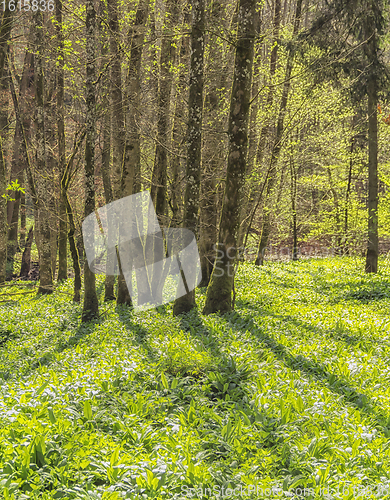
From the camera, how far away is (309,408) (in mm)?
4543

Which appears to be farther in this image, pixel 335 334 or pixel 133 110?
pixel 133 110

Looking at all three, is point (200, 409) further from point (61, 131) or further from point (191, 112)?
point (61, 131)

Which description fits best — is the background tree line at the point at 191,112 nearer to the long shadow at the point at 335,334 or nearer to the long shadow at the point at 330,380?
the long shadow at the point at 335,334

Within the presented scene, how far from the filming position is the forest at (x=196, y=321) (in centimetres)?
351

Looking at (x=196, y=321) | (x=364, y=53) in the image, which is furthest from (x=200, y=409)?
(x=364, y=53)

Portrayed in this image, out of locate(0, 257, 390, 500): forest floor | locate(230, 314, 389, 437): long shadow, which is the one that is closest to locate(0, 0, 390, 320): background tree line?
locate(0, 257, 390, 500): forest floor

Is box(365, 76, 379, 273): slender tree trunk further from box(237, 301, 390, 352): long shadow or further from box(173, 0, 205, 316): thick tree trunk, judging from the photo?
box(173, 0, 205, 316): thick tree trunk

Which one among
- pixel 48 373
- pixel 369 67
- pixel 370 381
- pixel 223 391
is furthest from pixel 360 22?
pixel 48 373

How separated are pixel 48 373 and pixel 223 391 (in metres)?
2.46

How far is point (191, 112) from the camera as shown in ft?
27.9

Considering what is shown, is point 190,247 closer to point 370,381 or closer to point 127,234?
point 127,234

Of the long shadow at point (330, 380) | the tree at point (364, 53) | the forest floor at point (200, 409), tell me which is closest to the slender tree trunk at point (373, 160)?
the tree at point (364, 53)

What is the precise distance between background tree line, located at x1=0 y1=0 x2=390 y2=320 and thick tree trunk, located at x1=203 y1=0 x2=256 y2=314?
0.02 metres

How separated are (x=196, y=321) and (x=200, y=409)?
143 inches
